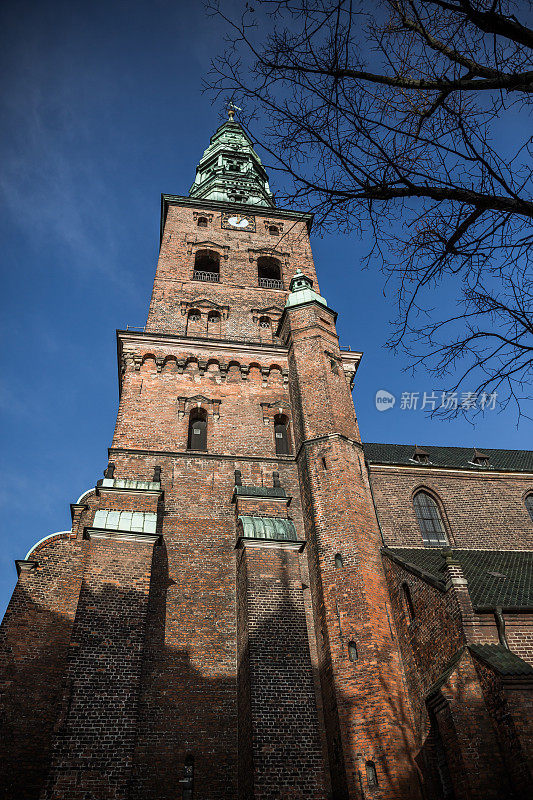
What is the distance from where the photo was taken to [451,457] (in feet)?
68.1

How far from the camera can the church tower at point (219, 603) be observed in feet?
34.4

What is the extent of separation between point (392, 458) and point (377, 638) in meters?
8.48

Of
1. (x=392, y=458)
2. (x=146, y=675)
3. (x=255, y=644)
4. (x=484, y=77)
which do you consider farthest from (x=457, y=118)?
→ (x=392, y=458)

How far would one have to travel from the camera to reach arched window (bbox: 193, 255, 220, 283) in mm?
23328

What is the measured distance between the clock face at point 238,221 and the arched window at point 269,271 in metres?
2.17

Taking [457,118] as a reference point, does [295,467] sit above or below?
above

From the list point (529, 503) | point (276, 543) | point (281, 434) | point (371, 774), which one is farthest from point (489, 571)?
point (281, 434)

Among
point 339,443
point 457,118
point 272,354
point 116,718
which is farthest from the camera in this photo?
point 272,354

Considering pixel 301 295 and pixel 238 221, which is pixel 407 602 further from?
pixel 238 221

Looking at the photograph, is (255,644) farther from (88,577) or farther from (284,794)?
(88,577)

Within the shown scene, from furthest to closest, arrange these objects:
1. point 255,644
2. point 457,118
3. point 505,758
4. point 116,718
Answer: point 255,644, point 116,718, point 505,758, point 457,118

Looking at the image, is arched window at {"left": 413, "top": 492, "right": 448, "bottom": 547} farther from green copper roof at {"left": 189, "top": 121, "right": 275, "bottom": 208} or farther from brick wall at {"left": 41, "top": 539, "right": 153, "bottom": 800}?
green copper roof at {"left": 189, "top": 121, "right": 275, "bottom": 208}

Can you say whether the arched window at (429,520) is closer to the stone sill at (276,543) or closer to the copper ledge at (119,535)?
the stone sill at (276,543)

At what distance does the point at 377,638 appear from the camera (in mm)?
12055
